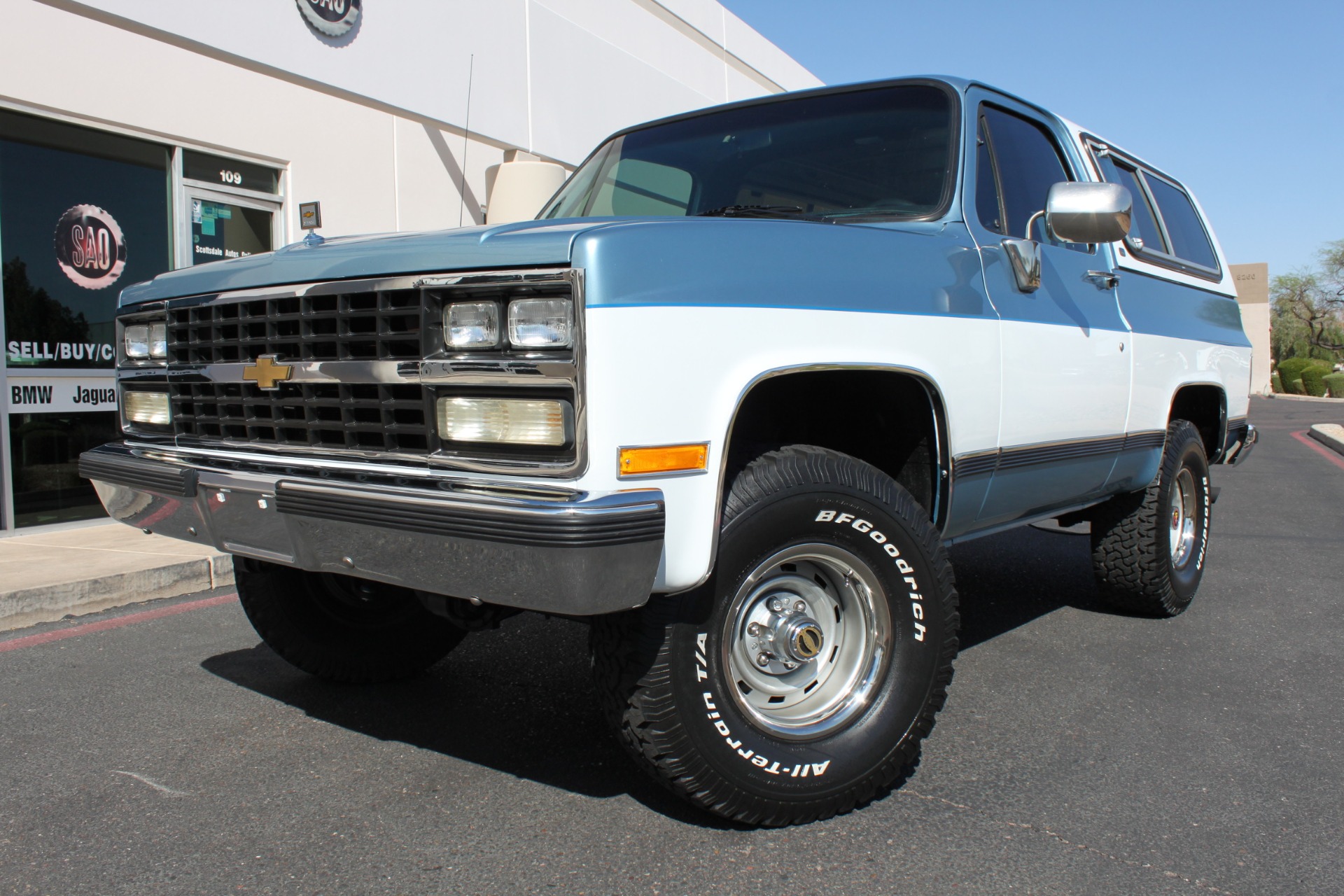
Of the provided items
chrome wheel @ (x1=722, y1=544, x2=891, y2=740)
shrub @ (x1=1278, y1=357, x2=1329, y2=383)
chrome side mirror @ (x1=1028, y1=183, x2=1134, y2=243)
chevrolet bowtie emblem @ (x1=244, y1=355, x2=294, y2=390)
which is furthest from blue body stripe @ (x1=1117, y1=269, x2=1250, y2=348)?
shrub @ (x1=1278, y1=357, x2=1329, y2=383)

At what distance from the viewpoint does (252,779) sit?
287 cm

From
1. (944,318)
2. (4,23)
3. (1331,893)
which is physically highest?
(4,23)

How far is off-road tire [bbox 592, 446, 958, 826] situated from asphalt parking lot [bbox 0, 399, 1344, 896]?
0.15m

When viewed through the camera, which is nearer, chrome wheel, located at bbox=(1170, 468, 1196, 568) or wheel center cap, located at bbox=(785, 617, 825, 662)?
wheel center cap, located at bbox=(785, 617, 825, 662)

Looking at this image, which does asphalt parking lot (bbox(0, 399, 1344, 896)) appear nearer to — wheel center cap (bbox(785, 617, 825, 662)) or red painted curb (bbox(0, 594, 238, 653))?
red painted curb (bbox(0, 594, 238, 653))

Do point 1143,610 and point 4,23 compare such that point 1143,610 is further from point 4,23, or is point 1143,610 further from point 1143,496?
point 4,23

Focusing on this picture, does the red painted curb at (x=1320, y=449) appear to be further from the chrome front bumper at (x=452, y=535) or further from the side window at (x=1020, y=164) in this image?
the chrome front bumper at (x=452, y=535)

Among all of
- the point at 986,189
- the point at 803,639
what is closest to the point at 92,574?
the point at 803,639

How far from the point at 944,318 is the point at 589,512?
1.39 m

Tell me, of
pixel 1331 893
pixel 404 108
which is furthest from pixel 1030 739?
pixel 404 108

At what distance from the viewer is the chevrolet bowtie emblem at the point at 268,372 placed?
259 centimetres

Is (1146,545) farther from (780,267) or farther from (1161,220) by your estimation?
(780,267)

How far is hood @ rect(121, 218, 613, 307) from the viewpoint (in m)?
2.18

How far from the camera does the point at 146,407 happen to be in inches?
124
